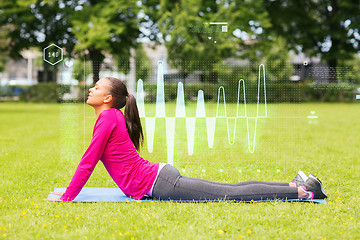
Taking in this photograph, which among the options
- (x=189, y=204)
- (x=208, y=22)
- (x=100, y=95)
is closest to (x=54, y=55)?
(x=100, y=95)

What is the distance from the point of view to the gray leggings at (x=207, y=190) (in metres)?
4.30

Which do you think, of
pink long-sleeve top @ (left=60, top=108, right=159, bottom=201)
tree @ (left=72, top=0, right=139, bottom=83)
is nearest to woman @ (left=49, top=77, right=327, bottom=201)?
pink long-sleeve top @ (left=60, top=108, right=159, bottom=201)

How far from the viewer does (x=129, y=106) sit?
445 cm

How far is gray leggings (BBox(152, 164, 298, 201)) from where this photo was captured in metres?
4.30

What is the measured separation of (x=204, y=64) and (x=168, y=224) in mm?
3372

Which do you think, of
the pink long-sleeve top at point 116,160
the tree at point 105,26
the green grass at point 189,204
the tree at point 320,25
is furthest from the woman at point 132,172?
the tree at point 320,25

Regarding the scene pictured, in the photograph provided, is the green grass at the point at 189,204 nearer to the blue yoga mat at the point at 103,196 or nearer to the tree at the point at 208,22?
the blue yoga mat at the point at 103,196

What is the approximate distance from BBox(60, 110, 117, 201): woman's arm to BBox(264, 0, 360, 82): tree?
Answer: 27649 millimetres

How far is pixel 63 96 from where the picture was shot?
6594mm

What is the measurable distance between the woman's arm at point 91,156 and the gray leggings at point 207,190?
0.68m

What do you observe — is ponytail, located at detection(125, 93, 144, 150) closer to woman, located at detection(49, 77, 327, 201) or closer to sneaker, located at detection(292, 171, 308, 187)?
woman, located at detection(49, 77, 327, 201)

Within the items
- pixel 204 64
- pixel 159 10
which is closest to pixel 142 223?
pixel 204 64

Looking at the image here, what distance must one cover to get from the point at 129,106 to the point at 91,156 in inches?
26.5

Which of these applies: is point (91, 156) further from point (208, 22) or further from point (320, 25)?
point (320, 25)
